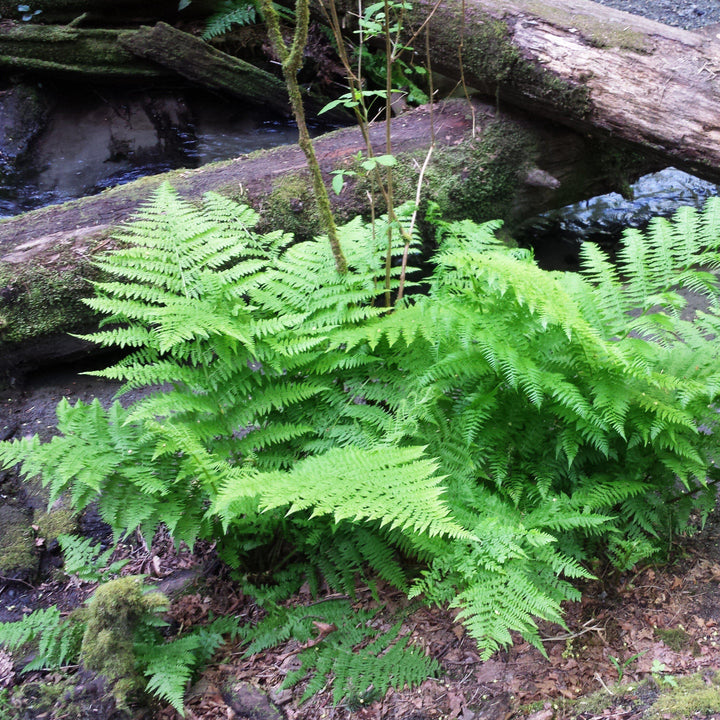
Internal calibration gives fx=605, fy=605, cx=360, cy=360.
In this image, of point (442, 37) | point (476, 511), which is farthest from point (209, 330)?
point (442, 37)

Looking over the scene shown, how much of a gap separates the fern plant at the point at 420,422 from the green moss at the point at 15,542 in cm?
99

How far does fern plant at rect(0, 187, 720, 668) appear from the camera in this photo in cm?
229

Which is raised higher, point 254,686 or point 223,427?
point 223,427

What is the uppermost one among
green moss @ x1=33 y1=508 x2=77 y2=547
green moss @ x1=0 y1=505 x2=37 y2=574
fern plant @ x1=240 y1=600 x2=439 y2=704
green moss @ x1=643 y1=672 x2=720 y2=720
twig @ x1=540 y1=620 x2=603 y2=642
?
green moss @ x1=643 y1=672 x2=720 y2=720

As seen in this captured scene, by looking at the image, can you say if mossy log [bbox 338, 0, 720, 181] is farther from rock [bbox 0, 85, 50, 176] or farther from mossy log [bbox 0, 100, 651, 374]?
rock [bbox 0, 85, 50, 176]

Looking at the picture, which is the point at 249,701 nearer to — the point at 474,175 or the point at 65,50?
the point at 474,175

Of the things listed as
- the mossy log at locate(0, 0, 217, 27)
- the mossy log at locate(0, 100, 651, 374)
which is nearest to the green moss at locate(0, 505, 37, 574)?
the mossy log at locate(0, 100, 651, 374)

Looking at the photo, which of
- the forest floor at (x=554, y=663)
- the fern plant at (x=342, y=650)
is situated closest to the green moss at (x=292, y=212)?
the forest floor at (x=554, y=663)

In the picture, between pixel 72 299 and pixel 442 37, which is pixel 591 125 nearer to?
pixel 442 37

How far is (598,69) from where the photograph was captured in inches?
176

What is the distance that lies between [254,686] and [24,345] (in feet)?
10.00

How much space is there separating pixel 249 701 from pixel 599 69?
15.2 ft

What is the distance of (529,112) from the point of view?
5066 mm

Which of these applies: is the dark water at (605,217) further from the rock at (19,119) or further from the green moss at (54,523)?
the rock at (19,119)
